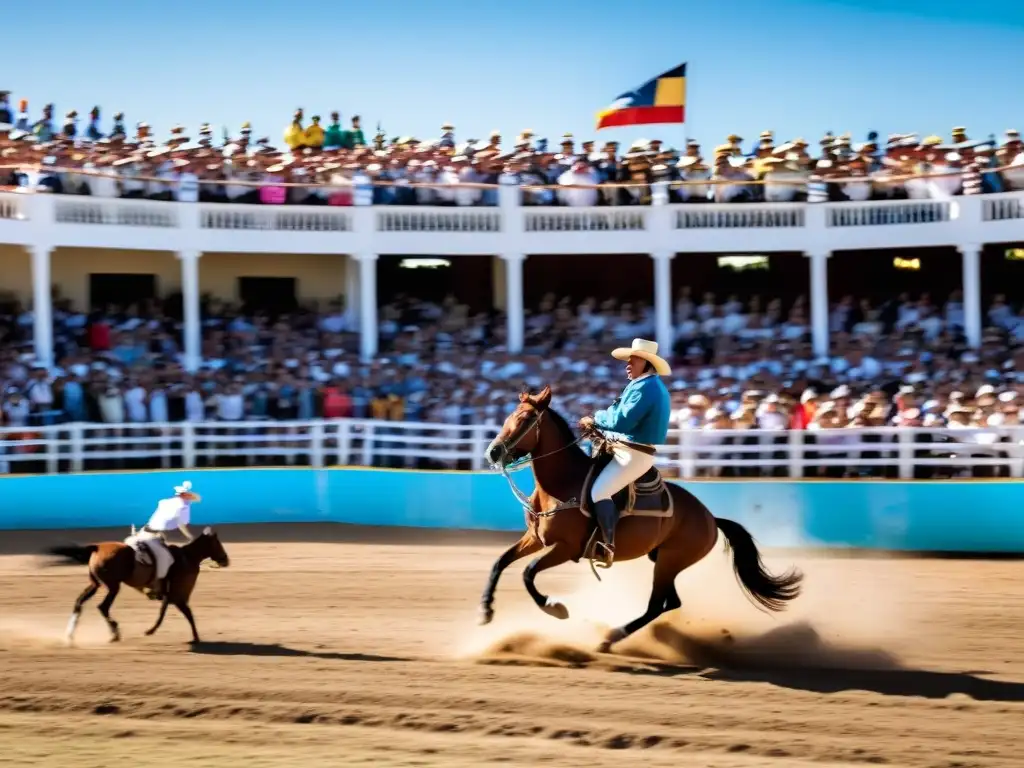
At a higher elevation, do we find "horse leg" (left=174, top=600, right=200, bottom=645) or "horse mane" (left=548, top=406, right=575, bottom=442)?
"horse mane" (left=548, top=406, right=575, bottom=442)

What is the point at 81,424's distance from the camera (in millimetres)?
18656

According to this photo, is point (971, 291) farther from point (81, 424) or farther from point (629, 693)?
point (629, 693)

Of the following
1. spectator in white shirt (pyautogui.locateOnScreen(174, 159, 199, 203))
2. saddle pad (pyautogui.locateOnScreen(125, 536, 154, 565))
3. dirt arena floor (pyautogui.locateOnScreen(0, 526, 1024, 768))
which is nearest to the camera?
dirt arena floor (pyautogui.locateOnScreen(0, 526, 1024, 768))

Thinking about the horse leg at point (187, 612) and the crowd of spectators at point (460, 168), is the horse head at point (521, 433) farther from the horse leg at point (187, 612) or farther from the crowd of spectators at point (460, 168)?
the crowd of spectators at point (460, 168)

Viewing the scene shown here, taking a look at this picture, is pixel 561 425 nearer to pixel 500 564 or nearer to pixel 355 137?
pixel 500 564

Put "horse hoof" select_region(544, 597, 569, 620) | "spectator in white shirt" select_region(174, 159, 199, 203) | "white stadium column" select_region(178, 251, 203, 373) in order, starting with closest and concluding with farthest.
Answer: "horse hoof" select_region(544, 597, 569, 620), "spectator in white shirt" select_region(174, 159, 199, 203), "white stadium column" select_region(178, 251, 203, 373)

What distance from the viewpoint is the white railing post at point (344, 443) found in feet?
62.8

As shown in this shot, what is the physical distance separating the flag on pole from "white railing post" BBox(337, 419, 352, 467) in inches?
315

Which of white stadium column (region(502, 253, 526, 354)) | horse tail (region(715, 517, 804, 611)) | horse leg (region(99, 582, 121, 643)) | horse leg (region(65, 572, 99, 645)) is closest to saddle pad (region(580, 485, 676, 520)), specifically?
horse tail (region(715, 517, 804, 611))

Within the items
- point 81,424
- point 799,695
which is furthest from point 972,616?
point 81,424

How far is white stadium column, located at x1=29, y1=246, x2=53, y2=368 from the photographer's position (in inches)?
869

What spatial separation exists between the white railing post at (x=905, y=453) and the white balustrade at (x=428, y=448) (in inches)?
0.4

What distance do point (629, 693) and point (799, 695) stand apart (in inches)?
41.6

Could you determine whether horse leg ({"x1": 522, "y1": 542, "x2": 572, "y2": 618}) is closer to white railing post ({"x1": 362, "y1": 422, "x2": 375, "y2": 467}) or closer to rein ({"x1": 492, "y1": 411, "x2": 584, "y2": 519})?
rein ({"x1": 492, "y1": 411, "x2": 584, "y2": 519})
